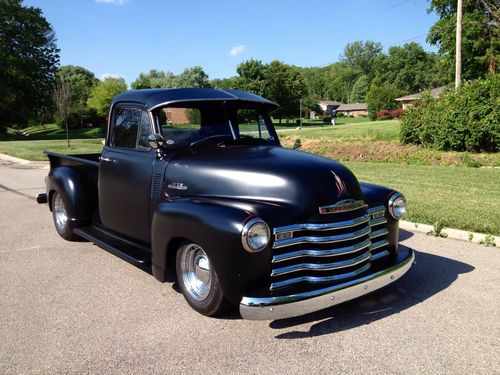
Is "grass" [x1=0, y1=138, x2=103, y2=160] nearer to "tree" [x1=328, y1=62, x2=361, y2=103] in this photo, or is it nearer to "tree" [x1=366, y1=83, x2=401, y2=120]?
"tree" [x1=366, y1=83, x2=401, y2=120]

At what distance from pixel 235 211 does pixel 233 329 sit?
95 cm

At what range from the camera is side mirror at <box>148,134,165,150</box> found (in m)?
4.25

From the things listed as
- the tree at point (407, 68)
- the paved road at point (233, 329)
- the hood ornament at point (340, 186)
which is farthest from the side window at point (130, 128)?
the tree at point (407, 68)

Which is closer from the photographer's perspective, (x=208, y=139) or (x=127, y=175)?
(x=208, y=139)

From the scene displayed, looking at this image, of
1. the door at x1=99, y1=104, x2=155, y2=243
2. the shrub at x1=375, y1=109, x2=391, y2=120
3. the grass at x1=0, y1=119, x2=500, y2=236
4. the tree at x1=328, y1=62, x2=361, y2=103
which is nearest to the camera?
the door at x1=99, y1=104, x2=155, y2=243

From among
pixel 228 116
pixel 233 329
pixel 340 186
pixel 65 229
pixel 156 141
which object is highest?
pixel 228 116

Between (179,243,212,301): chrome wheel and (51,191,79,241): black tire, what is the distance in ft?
8.45

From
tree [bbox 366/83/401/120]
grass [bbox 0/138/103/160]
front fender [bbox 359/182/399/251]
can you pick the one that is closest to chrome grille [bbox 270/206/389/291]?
front fender [bbox 359/182/399/251]

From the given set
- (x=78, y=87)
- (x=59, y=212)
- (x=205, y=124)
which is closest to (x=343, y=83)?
(x=78, y=87)

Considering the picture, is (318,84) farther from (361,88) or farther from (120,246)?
(120,246)

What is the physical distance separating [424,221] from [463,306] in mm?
2814

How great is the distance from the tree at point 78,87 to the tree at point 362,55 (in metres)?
77.0

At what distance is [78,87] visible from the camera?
8338 centimetres

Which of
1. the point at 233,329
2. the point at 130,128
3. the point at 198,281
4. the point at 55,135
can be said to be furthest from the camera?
the point at 55,135
